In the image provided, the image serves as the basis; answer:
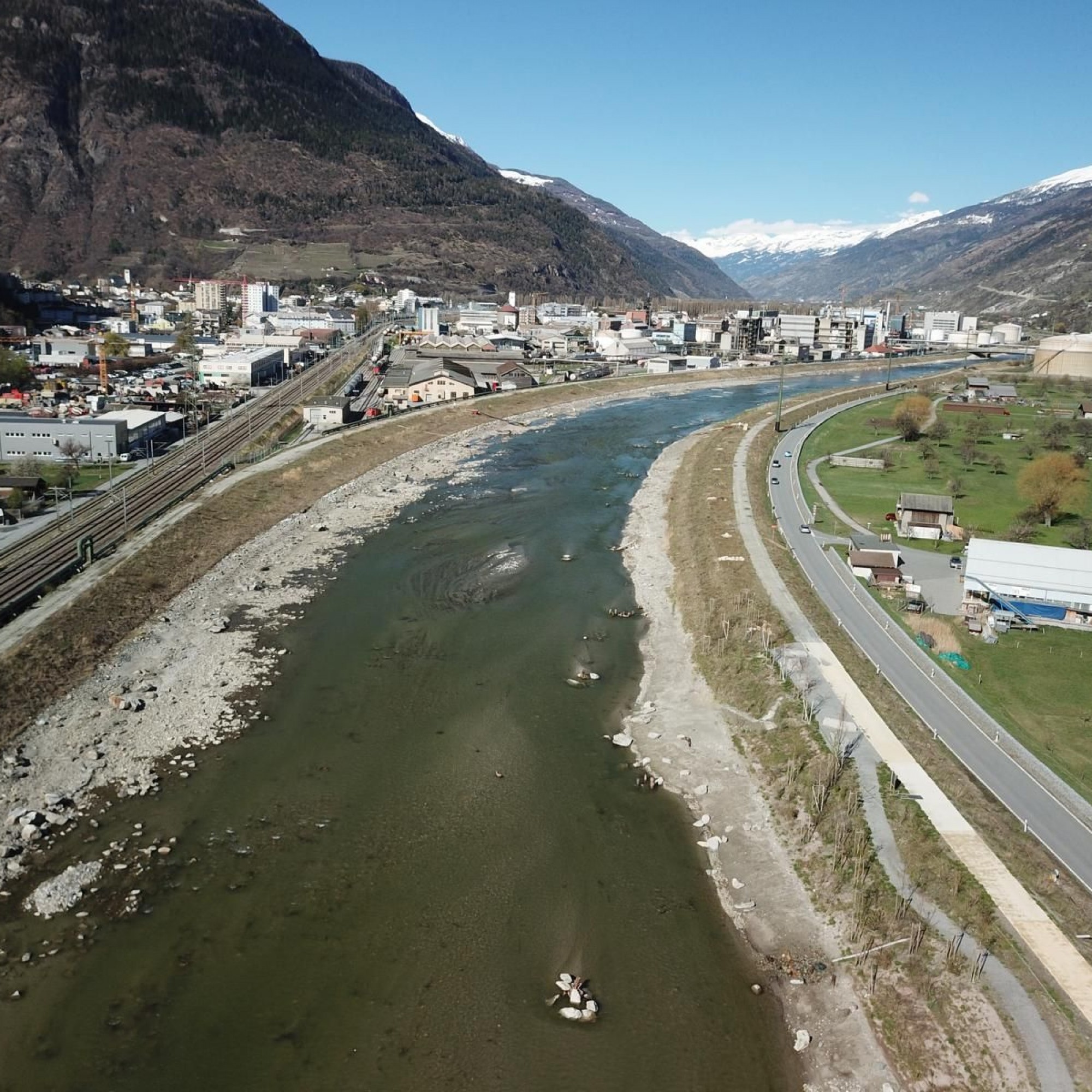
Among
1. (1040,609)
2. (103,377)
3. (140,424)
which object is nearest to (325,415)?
(140,424)

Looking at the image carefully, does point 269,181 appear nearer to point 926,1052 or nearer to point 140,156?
point 140,156

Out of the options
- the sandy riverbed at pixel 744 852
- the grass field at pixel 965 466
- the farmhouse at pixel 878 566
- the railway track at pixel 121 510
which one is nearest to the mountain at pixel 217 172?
the railway track at pixel 121 510

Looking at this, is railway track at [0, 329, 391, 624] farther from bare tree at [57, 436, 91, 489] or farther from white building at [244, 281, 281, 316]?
white building at [244, 281, 281, 316]

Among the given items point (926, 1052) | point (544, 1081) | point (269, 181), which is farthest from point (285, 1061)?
point (269, 181)

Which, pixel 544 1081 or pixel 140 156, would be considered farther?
pixel 140 156

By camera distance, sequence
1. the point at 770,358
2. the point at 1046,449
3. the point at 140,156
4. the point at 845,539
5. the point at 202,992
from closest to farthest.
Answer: the point at 202,992 → the point at 845,539 → the point at 1046,449 → the point at 770,358 → the point at 140,156

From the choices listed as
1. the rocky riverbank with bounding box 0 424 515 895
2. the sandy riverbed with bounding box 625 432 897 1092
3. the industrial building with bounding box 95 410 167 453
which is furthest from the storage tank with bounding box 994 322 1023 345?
the rocky riverbank with bounding box 0 424 515 895

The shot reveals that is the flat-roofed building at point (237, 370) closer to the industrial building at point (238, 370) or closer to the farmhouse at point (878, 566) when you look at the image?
the industrial building at point (238, 370)

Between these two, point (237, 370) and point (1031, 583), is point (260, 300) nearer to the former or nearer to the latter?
point (237, 370)
